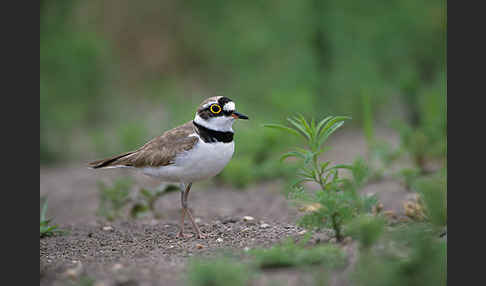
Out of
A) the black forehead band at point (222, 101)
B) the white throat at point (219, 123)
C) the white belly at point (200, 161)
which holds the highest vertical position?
the black forehead band at point (222, 101)

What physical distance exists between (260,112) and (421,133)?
10.3 ft

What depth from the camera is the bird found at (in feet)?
13.9

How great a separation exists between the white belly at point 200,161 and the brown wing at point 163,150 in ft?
0.20

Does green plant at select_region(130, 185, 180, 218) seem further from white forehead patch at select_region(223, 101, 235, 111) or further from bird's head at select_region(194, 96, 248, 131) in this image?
white forehead patch at select_region(223, 101, 235, 111)

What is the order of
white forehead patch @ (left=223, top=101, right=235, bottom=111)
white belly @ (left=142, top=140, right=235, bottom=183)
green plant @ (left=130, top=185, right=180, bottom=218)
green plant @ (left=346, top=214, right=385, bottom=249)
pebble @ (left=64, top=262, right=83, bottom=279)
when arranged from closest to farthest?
green plant @ (left=346, top=214, right=385, bottom=249), pebble @ (left=64, top=262, right=83, bottom=279), white belly @ (left=142, top=140, right=235, bottom=183), white forehead patch @ (left=223, top=101, right=235, bottom=111), green plant @ (left=130, top=185, right=180, bottom=218)

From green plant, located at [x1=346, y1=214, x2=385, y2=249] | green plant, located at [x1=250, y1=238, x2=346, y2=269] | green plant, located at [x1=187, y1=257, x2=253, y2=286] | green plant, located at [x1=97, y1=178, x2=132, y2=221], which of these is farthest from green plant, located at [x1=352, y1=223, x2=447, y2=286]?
green plant, located at [x1=97, y1=178, x2=132, y2=221]

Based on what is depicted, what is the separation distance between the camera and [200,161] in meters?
4.23

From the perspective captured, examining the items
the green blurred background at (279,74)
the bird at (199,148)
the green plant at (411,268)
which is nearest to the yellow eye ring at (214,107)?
the bird at (199,148)

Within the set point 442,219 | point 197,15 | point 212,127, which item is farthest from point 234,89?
point 442,219

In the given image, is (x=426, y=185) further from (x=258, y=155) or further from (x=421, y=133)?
(x=258, y=155)

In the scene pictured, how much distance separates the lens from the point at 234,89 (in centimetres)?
1041

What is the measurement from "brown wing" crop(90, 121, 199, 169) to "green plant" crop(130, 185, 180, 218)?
685 mm

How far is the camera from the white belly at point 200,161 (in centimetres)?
423

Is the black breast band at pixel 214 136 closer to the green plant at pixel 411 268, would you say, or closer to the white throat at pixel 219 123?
the white throat at pixel 219 123
